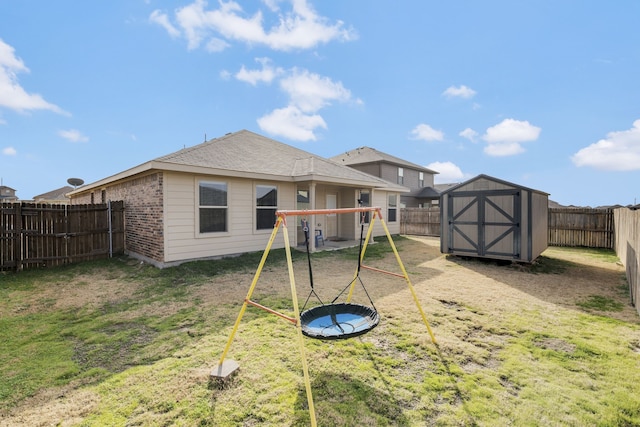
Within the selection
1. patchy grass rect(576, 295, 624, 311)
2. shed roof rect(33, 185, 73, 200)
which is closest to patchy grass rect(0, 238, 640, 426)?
patchy grass rect(576, 295, 624, 311)

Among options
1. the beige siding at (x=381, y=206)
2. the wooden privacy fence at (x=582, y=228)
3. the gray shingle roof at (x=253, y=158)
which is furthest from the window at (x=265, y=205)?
the wooden privacy fence at (x=582, y=228)

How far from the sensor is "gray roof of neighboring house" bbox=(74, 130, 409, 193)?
7.70m

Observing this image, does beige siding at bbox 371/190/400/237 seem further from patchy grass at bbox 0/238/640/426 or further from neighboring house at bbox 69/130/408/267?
patchy grass at bbox 0/238/640/426

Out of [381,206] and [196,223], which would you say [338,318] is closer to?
[196,223]

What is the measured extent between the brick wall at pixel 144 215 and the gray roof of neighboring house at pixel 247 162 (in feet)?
1.35

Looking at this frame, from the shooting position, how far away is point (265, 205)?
31.3 ft

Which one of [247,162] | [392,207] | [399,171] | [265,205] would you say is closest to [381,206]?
[392,207]

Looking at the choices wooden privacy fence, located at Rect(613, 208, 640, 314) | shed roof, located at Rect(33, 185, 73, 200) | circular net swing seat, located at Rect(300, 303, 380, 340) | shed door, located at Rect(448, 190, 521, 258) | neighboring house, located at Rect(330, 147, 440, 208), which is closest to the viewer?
circular net swing seat, located at Rect(300, 303, 380, 340)

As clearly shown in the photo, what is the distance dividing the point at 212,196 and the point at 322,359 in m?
6.39

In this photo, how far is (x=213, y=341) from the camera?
11.9ft

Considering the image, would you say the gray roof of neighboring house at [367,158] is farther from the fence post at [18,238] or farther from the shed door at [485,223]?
the fence post at [18,238]

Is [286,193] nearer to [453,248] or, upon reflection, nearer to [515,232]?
[453,248]

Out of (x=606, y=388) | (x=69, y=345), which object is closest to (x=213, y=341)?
(x=69, y=345)

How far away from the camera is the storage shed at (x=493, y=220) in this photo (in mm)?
7868
